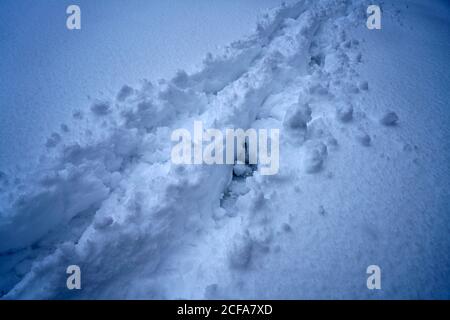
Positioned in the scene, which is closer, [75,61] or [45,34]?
[75,61]

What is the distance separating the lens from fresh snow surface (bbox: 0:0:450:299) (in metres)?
1.45

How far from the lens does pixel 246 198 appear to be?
1.71 metres

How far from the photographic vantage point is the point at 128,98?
87.1 inches

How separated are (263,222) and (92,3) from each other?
→ 3.94m

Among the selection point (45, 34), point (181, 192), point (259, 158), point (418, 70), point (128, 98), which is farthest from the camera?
point (45, 34)

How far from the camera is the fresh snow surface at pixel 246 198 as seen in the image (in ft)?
4.75

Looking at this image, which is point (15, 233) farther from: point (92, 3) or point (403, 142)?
point (92, 3)

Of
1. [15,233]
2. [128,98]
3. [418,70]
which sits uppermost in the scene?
[418,70]

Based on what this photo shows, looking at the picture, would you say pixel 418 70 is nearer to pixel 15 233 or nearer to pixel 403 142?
pixel 403 142

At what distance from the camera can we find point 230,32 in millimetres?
3195

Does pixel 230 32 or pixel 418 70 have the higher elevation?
pixel 230 32

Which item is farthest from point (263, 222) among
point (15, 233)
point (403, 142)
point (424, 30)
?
point (424, 30)

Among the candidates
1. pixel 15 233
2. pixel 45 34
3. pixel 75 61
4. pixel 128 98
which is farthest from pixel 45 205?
pixel 45 34

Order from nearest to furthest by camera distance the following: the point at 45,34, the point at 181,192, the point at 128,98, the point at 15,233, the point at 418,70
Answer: the point at 15,233 < the point at 181,192 < the point at 128,98 < the point at 418,70 < the point at 45,34
